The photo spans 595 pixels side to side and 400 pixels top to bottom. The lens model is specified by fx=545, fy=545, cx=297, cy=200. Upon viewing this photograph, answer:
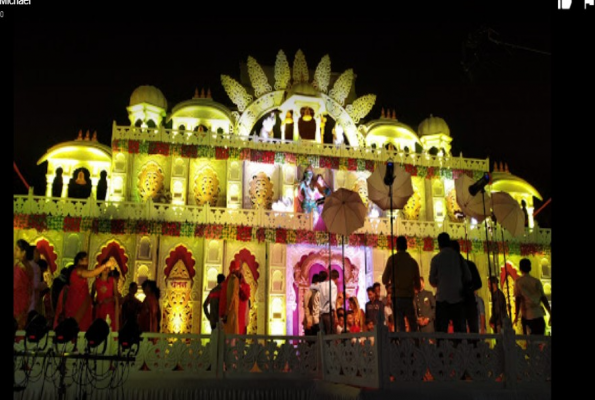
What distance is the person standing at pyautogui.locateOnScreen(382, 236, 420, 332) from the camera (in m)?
7.93

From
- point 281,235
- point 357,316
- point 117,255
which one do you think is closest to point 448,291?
point 357,316

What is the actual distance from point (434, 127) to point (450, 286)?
15.8 metres

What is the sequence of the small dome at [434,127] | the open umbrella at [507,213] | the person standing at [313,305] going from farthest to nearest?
Result: the small dome at [434,127] < the person standing at [313,305] < the open umbrella at [507,213]

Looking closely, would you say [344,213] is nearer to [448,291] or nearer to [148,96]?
[448,291]

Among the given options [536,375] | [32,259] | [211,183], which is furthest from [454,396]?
[211,183]

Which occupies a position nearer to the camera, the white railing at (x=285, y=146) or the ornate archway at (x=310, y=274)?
the ornate archway at (x=310, y=274)

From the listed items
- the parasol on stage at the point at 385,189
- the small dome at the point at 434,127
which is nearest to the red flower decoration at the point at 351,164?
the small dome at the point at 434,127

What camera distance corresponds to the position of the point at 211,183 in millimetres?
19281

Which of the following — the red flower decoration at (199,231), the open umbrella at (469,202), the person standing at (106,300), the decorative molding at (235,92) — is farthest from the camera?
the decorative molding at (235,92)

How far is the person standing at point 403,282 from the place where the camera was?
793 cm

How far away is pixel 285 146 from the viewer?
1931 cm

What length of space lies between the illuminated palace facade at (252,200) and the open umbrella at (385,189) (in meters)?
6.28

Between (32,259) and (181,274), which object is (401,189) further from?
(181,274)

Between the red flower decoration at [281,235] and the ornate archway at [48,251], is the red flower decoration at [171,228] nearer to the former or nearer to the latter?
the red flower decoration at [281,235]
